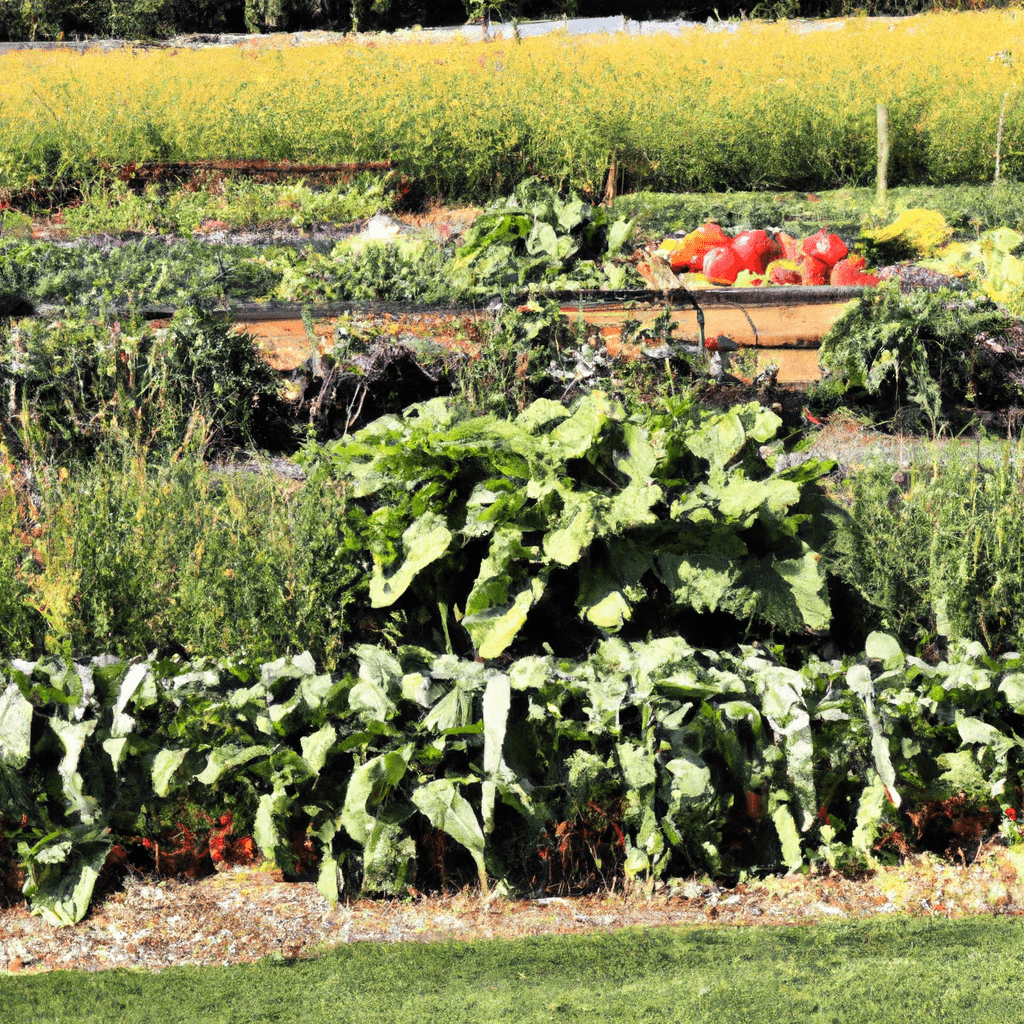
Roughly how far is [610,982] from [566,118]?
872 centimetres

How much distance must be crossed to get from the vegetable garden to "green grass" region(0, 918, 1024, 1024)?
291mm

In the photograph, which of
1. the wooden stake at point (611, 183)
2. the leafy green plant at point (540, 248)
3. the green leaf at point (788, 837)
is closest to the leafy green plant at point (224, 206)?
the wooden stake at point (611, 183)

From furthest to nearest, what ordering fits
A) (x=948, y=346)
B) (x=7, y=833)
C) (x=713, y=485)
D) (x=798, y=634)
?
(x=948, y=346)
(x=798, y=634)
(x=713, y=485)
(x=7, y=833)

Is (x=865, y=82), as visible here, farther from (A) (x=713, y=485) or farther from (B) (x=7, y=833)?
(B) (x=7, y=833)

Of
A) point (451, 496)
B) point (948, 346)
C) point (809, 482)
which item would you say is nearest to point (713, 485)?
point (809, 482)

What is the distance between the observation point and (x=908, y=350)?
4844mm

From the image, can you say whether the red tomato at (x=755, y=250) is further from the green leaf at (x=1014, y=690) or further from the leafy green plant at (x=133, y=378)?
the green leaf at (x=1014, y=690)

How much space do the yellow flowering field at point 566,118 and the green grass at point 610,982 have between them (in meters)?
7.69

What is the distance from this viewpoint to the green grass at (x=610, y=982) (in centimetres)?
197

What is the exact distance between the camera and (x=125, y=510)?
3459mm

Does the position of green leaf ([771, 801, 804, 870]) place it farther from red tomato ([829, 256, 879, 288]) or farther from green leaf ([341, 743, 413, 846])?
red tomato ([829, 256, 879, 288])

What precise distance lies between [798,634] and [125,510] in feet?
6.79

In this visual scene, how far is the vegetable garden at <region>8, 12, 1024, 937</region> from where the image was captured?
2602 mm

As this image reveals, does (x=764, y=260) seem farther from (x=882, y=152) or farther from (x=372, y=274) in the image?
(x=882, y=152)
